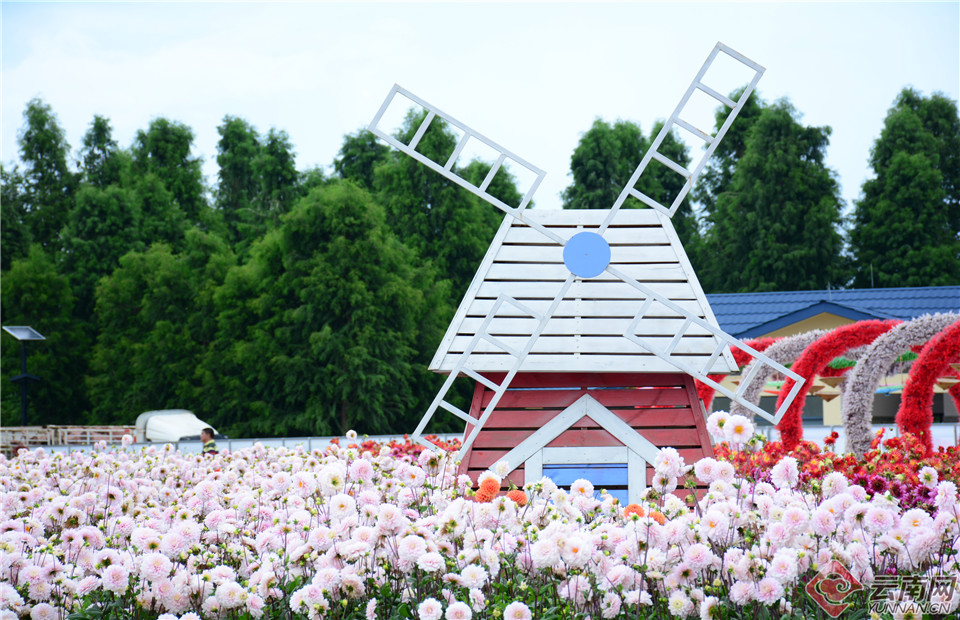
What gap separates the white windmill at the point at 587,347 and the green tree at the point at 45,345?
24924mm

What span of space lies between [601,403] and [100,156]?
1294 inches

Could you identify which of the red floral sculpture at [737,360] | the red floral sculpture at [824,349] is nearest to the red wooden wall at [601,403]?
the red floral sculpture at [824,349]

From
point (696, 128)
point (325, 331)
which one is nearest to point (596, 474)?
point (696, 128)

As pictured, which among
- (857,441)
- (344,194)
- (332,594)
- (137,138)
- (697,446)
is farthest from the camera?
(137,138)

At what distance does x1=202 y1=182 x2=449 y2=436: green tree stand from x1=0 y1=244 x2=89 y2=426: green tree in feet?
21.2

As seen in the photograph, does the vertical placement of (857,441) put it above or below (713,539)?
above

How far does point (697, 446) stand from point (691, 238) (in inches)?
1030

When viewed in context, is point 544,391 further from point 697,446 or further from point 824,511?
point 824,511

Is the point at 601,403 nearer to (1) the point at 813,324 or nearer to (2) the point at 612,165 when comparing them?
(1) the point at 813,324

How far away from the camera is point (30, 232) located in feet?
103

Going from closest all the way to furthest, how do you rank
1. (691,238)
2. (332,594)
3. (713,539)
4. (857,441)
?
(332,594) → (713,539) → (857,441) → (691,238)

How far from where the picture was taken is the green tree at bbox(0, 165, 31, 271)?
3031cm

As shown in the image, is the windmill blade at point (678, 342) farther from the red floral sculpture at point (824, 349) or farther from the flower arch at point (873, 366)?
the red floral sculpture at point (824, 349)

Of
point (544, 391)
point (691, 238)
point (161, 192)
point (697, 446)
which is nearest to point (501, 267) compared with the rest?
point (544, 391)
